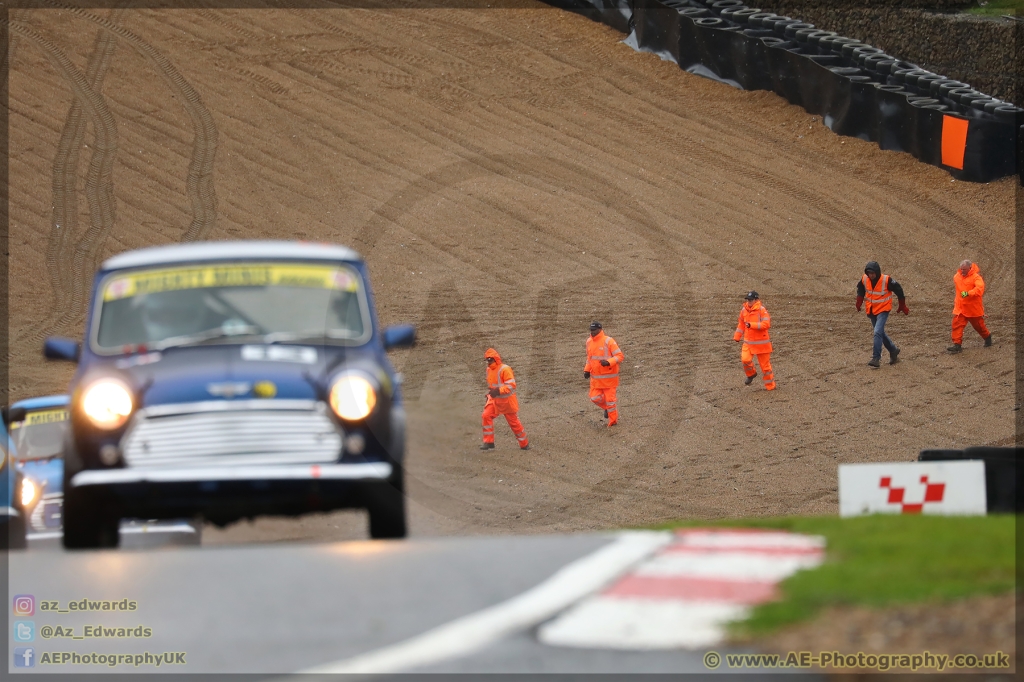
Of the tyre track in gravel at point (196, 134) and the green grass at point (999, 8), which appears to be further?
the green grass at point (999, 8)

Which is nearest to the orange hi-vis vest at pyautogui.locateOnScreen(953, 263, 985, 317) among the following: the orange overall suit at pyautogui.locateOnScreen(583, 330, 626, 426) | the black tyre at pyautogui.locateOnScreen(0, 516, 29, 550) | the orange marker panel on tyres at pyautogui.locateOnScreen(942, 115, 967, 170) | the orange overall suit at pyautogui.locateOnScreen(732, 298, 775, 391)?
the orange overall suit at pyautogui.locateOnScreen(732, 298, 775, 391)

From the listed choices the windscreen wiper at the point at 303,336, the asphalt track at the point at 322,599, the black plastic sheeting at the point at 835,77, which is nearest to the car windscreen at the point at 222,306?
the windscreen wiper at the point at 303,336

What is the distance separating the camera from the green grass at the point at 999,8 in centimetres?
2714

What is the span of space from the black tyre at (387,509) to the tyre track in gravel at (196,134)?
52.3 feet

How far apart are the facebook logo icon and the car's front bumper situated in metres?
1.32

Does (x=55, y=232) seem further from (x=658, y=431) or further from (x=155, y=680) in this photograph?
(x=155, y=680)

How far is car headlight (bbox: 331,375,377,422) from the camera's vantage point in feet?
23.1

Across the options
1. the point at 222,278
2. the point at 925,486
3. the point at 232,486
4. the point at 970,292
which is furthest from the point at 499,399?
the point at 232,486

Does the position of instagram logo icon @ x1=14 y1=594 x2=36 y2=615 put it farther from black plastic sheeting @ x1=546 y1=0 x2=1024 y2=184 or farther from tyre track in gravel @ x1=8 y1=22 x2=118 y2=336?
black plastic sheeting @ x1=546 y1=0 x2=1024 y2=184

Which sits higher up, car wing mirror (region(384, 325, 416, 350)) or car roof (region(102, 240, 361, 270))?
car roof (region(102, 240, 361, 270))

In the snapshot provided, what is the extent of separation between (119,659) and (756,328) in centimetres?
1287

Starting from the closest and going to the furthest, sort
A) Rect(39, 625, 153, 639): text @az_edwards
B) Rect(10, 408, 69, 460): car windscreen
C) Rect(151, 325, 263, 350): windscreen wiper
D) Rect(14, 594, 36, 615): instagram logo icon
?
Rect(39, 625, 153, 639): text @az_edwards → Rect(14, 594, 36, 615): instagram logo icon → Rect(151, 325, 263, 350): windscreen wiper → Rect(10, 408, 69, 460): car windscreen

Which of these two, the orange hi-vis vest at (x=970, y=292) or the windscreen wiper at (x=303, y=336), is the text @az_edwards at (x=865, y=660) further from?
the orange hi-vis vest at (x=970, y=292)

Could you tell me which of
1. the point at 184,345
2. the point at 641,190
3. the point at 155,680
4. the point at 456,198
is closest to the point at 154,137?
the point at 456,198
